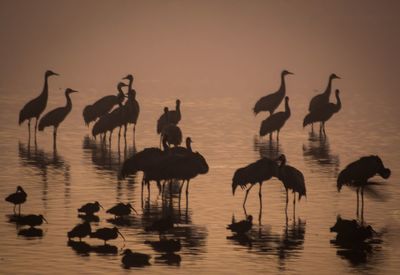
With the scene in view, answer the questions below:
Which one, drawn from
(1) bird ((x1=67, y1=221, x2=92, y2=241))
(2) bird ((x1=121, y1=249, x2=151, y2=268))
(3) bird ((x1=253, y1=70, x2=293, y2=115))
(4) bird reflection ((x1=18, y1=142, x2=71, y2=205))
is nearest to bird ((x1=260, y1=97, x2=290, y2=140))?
(3) bird ((x1=253, y1=70, x2=293, y2=115))

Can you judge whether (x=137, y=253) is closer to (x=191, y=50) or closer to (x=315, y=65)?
(x=315, y=65)

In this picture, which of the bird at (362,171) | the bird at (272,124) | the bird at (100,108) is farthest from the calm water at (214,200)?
the bird at (100,108)

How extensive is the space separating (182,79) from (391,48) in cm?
3135

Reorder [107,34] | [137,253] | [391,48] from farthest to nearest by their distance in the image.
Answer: [107,34] → [391,48] → [137,253]

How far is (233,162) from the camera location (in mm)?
34000

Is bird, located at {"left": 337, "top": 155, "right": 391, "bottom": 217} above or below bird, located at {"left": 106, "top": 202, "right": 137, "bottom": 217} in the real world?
above

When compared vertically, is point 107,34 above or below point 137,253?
above

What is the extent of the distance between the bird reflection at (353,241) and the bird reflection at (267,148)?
38.1 ft

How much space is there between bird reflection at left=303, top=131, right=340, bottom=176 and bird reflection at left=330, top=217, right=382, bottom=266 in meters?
8.59

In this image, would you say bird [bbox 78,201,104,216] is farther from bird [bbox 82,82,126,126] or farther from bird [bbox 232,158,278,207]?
bird [bbox 82,82,126,126]

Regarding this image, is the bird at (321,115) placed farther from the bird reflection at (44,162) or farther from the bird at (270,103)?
the bird reflection at (44,162)

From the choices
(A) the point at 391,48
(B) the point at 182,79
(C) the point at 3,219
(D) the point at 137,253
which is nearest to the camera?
(D) the point at 137,253

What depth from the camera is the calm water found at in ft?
72.7

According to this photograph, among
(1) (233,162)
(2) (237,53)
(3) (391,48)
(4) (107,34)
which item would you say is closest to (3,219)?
(1) (233,162)
